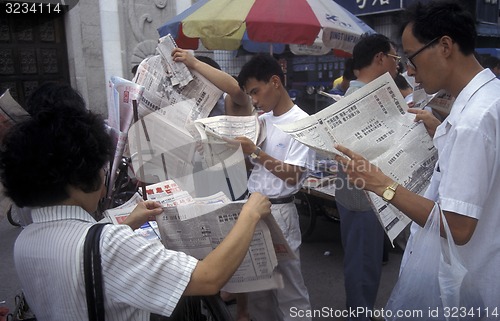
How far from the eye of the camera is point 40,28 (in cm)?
766

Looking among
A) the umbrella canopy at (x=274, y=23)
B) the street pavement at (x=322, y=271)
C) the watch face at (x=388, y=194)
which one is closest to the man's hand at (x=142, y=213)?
the watch face at (x=388, y=194)

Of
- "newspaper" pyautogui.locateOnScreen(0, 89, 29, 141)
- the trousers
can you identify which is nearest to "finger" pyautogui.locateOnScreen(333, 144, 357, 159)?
the trousers

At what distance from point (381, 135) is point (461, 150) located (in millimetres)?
370

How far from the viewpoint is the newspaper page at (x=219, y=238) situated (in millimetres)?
1397

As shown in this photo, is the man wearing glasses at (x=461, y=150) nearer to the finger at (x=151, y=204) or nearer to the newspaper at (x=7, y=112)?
the finger at (x=151, y=204)

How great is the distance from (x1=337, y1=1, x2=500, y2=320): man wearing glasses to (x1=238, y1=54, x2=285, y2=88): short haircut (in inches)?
40.0

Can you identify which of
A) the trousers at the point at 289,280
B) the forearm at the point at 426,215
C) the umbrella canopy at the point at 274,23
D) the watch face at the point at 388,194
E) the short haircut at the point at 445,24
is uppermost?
the umbrella canopy at the point at 274,23

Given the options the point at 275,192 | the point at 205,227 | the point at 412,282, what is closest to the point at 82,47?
the point at 275,192

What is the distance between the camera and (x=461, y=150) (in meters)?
1.16

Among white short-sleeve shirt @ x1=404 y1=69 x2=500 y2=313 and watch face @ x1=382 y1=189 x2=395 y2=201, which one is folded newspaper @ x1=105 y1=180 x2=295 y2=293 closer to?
watch face @ x1=382 y1=189 x2=395 y2=201

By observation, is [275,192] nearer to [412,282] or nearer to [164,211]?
[164,211]

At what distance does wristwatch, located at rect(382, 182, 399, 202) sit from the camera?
1.29 metres

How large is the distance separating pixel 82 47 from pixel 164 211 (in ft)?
24.2

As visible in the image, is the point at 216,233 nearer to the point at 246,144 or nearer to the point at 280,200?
the point at 246,144
